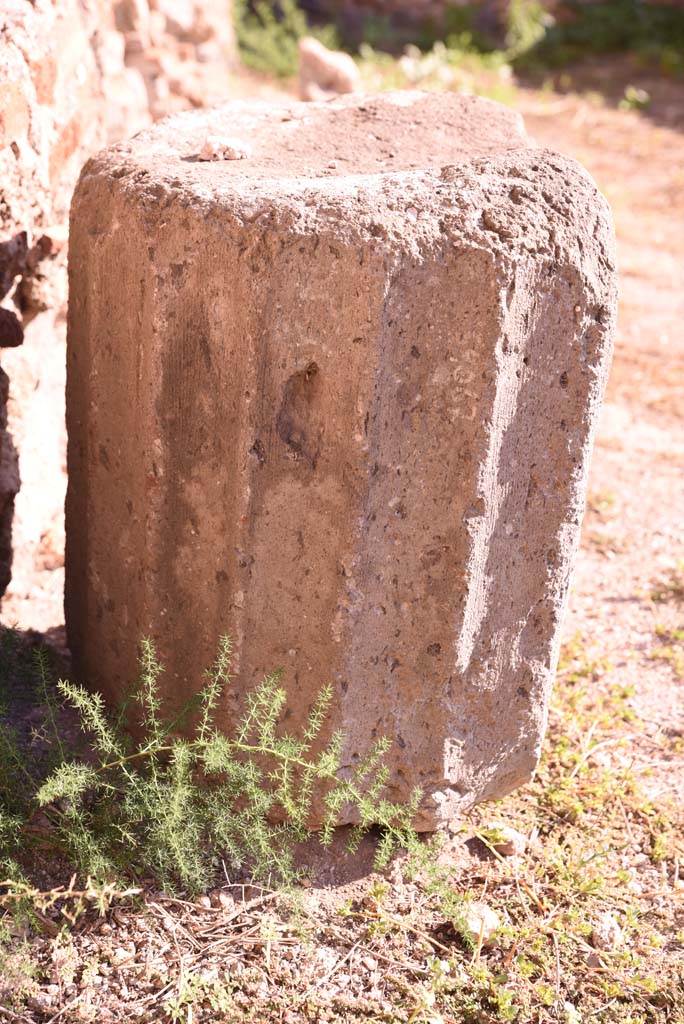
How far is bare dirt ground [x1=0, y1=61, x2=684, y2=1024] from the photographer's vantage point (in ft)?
6.65

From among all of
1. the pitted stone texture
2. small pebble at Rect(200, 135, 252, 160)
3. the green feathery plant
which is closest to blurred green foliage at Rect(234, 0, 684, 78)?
small pebble at Rect(200, 135, 252, 160)

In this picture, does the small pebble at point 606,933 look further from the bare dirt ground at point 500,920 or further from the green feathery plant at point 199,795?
the green feathery plant at point 199,795

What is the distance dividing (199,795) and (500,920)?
62 centimetres

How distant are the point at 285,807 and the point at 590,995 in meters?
0.64

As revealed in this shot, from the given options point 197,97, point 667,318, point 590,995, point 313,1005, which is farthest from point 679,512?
point 197,97

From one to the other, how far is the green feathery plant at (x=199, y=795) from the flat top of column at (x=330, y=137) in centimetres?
85

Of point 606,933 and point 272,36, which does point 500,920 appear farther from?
point 272,36

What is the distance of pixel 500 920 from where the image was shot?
7.39 ft

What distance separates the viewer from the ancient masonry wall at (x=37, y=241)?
2.47 meters

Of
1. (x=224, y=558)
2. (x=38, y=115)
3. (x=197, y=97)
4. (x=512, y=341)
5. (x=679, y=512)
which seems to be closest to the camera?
(x=512, y=341)

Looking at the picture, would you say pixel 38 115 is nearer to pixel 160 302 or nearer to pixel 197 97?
pixel 160 302

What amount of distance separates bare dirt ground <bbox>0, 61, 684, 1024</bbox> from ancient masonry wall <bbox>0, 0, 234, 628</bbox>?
19 centimetres

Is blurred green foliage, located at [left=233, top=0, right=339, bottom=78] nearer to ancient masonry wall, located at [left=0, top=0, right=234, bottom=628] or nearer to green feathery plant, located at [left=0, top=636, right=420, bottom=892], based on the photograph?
ancient masonry wall, located at [left=0, top=0, right=234, bottom=628]

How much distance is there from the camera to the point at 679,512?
12.7 feet
